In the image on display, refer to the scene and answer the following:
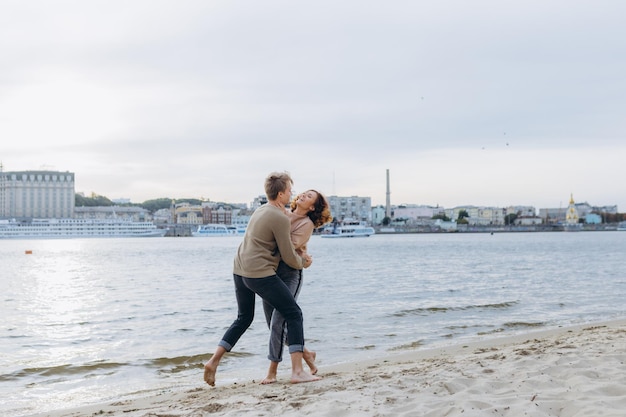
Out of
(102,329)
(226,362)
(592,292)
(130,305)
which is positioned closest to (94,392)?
(226,362)

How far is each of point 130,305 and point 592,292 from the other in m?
12.4

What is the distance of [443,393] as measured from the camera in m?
4.75

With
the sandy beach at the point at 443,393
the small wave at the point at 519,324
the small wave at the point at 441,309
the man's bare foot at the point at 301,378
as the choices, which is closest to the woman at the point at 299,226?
the man's bare foot at the point at 301,378

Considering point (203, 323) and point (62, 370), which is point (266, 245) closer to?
point (62, 370)

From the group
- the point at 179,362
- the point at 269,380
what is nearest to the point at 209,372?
the point at 269,380

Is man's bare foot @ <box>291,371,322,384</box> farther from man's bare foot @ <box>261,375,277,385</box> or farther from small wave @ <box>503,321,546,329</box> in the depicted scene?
small wave @ <box>503,321,546,329</box>

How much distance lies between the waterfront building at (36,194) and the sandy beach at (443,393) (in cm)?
18963

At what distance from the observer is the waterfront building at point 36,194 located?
7156 inches

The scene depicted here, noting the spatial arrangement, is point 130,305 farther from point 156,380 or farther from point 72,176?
point 72,176

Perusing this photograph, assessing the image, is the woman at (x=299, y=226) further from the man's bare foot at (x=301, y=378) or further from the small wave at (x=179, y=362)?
the small wave at (x=179, y=362)

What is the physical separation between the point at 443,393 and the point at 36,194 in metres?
194

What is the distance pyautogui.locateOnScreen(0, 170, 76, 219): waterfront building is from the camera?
182m

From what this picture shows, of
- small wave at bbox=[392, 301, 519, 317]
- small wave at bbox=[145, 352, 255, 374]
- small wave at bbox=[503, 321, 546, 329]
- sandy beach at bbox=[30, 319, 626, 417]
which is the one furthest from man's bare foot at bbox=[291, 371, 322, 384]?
small wave at bbox=[392, 301, 519, 317]

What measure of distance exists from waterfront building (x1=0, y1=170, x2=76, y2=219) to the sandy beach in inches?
7466
